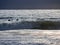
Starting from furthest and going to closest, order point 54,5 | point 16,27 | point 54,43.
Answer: point 54,5, point 16,27, point 54,43

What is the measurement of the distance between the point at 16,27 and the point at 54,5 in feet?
5.34

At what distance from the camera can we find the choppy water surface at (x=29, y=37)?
53 centimetres

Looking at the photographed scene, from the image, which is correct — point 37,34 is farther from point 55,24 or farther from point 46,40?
point 55,24

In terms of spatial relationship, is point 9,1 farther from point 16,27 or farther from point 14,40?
point 14,40

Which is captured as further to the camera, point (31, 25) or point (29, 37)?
point (31, 25)

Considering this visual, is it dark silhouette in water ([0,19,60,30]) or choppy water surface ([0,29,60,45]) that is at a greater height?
dark silhouette in water ([0,19,60,30])

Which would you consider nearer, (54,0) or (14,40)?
(14,40)

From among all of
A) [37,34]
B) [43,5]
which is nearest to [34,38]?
[37,34]

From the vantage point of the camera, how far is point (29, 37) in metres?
0.58

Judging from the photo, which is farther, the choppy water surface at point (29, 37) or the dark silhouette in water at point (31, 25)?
the dark silhouette in water at point (31, 25)

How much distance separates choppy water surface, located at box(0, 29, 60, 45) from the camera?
1.75 ft

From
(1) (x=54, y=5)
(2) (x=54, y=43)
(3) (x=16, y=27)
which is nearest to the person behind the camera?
(2) (x=54, y=43)

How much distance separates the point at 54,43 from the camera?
1.72 feet

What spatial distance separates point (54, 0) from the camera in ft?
7.55
